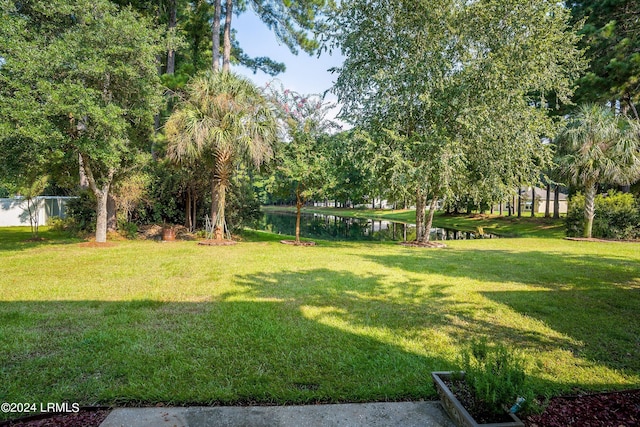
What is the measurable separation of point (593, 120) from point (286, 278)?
13.5 meters

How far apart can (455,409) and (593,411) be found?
980mm

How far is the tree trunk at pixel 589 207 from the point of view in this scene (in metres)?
12.6

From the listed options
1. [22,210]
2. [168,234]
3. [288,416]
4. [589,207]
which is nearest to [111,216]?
[168,234]

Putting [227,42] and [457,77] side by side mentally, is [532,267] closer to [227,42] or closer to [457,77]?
[457,77]

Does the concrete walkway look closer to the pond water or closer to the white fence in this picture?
the pond water

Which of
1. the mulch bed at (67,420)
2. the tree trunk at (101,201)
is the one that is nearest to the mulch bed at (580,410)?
the mulch bed at (67,420)

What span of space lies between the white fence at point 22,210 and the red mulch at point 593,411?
19.7 meters

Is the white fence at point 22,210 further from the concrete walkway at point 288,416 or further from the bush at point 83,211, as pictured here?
the concrete walkway at point 288,416

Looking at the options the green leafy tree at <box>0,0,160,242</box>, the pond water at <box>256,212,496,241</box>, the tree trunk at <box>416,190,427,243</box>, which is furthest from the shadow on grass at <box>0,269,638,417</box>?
the pond water at <box>256,212,496,241</box>

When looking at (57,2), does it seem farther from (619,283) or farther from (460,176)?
(619,283)

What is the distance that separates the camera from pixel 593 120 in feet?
40.1

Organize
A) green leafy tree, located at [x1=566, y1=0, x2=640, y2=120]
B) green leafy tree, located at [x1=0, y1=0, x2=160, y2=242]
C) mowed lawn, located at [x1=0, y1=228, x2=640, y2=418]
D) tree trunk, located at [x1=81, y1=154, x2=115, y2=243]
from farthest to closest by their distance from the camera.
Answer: tree trunk, located at [x1=81, y1=154, x2=115, y2=243] → green leafy tree, located at [x1=566, y1=0, x2=640, y2=120] → green leafy tree, located at [x1=0, y1=0, x2=160, y2=242] → mowed lawn, located at [x1=0, y1=228, x2=640, y2=418]

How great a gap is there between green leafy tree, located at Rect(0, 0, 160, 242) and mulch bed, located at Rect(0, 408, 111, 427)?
21.3ft

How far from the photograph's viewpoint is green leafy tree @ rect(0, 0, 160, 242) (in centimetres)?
668
